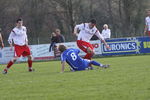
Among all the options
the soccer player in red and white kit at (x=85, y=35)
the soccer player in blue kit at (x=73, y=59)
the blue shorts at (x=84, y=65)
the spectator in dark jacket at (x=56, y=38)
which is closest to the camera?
the soccer player in blue kit at (x=73, y=59)

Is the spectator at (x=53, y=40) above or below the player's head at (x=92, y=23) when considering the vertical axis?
below

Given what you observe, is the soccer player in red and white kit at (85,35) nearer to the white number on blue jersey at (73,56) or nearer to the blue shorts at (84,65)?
the blue shorts at (84,65)

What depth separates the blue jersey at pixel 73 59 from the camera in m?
14.1

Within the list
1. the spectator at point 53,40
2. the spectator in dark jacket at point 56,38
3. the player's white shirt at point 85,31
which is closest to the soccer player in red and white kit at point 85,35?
the player's white shirt at point 85,31

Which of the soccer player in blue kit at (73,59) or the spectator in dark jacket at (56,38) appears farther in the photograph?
the spectator in dark jacket at (56,38)

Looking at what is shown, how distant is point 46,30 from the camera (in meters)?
56.5

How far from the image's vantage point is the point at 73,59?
14.1 meters

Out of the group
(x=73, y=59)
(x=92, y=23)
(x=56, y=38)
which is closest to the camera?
(x=73, y=59)

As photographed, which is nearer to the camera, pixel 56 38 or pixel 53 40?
pixel 56 38

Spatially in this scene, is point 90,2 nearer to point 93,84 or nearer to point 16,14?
point 16,14

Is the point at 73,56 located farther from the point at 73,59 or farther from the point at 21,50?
the point at 21,50

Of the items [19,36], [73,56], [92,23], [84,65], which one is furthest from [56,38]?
[73,56]

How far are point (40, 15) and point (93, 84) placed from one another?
45825mm

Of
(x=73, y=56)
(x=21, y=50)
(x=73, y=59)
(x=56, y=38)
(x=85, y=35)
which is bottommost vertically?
(x=73, y=59)
